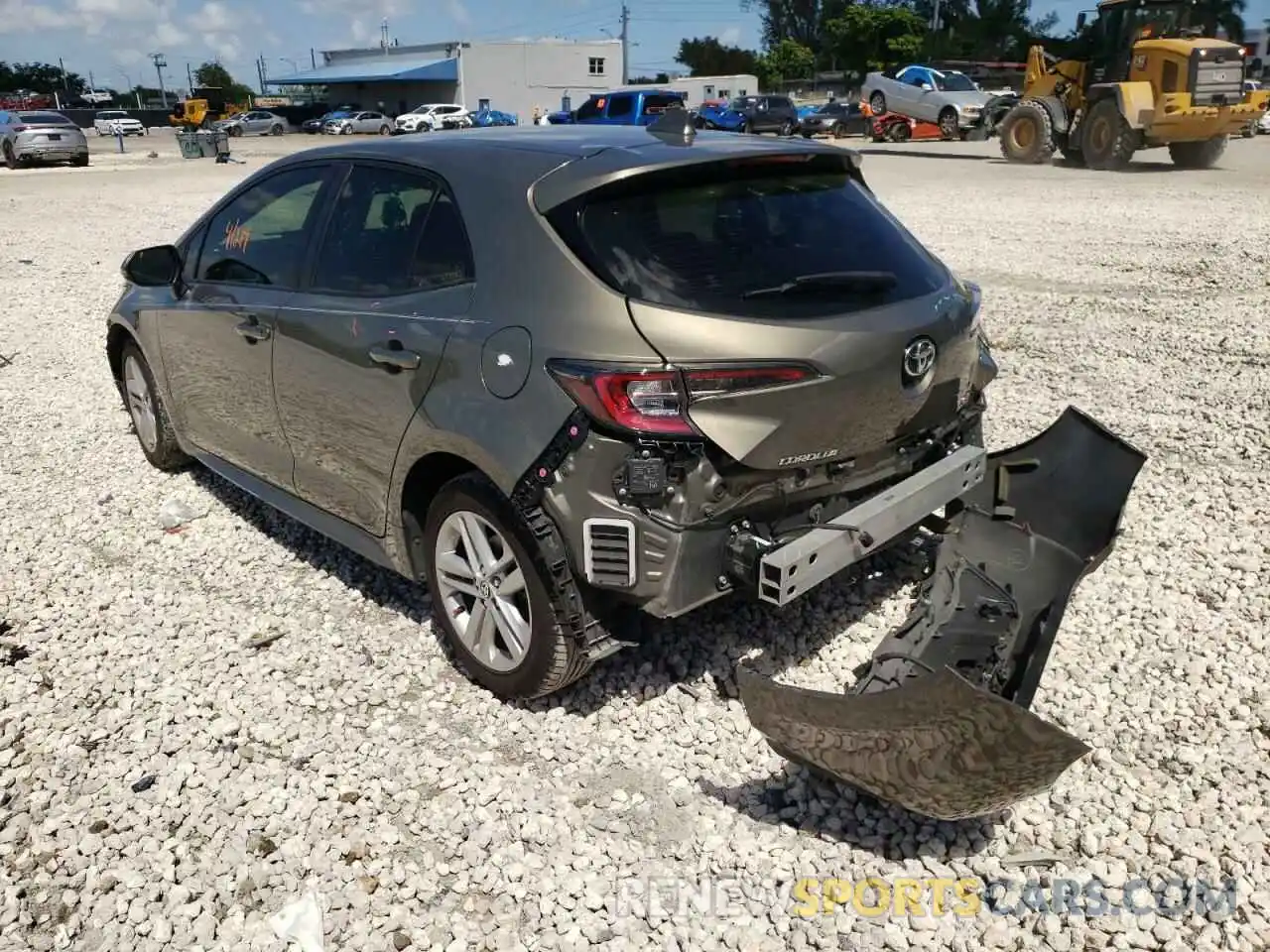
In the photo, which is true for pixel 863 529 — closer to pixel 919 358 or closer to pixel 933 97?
pixel 919 358

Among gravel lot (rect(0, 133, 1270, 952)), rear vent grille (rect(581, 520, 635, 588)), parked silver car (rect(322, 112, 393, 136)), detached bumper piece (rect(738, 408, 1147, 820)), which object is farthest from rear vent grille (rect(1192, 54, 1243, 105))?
parked silver car (rect(322, 112, 393, 136))

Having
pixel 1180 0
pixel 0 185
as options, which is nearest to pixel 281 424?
pixel 1180 0

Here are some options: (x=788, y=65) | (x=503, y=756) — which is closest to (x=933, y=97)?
(x=503, y=756)

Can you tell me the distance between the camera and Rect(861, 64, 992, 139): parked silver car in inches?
1171

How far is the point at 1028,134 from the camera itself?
2158cm

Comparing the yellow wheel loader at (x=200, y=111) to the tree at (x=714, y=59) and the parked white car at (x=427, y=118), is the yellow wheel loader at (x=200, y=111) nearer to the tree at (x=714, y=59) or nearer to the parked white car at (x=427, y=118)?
the parked white car at (x=427, y=118)

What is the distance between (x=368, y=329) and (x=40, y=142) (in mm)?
32497

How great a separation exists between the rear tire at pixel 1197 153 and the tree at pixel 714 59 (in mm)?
73570

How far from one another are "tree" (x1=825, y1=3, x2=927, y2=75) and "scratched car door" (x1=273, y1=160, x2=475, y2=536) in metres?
73.5

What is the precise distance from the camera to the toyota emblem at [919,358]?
297 centimetres

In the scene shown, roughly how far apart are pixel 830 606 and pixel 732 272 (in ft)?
5.15

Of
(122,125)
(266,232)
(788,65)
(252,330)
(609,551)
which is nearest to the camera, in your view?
(609,551)

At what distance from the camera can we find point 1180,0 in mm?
18578

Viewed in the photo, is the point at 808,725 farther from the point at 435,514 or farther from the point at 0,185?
the point at 0,185
